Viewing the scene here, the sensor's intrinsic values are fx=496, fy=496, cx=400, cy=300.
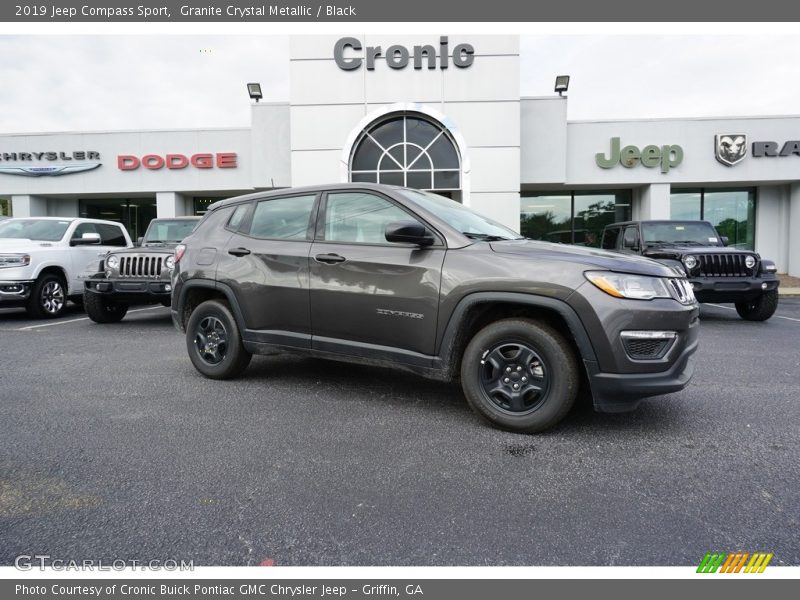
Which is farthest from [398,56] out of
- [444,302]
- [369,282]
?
[444,302]

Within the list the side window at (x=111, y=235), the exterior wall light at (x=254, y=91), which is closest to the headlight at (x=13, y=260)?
the side window at (x=111, y=235)

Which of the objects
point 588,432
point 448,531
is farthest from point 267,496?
point 588,432

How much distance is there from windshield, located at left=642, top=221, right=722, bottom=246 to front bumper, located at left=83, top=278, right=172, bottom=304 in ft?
27.5

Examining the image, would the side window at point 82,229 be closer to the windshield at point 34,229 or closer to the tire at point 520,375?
the windshield at point 34,229

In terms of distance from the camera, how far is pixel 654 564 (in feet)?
6.44

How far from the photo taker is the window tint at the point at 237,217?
4.67 meters

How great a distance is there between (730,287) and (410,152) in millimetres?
9942

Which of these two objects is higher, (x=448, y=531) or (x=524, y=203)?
(x=524, y=203)

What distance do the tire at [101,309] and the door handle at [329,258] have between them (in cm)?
578

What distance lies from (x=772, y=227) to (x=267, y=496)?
911 inches

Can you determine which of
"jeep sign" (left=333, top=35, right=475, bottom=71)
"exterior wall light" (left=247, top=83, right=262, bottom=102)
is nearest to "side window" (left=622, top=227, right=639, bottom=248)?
"jeep sign" (left=333, top=35, right=475, bottom=71)

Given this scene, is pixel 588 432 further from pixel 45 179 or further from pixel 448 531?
pixel 45 179

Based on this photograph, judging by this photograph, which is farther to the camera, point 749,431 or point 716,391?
point 716,391
